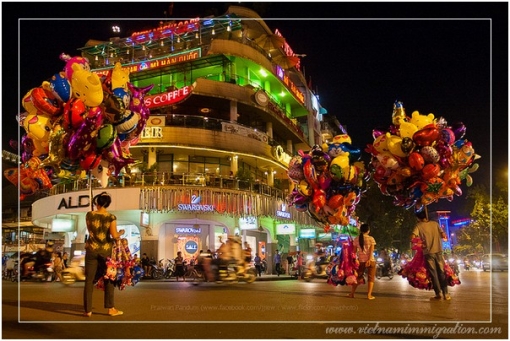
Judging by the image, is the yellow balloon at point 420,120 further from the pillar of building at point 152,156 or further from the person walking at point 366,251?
the pillar of building at point 152,156

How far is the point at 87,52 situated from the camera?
35.2 metres

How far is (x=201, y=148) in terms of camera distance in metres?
27.1

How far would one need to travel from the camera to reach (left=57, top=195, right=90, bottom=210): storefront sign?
79.6 ft

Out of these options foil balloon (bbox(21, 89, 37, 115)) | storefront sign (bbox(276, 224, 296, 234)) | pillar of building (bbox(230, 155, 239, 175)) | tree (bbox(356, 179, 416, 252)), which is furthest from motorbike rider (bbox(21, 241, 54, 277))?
storefront sign (bbox(276, 224, 296, 234))

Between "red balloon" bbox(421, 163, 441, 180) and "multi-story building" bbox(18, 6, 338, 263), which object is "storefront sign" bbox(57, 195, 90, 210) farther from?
"red balloon" bbox(421, 163, 441, 180)

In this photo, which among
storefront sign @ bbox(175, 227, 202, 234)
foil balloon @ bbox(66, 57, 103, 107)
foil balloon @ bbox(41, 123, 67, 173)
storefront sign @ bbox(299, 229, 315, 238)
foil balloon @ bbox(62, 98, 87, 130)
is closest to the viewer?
foil balloon @ bbox(66, 57, 103, 107)

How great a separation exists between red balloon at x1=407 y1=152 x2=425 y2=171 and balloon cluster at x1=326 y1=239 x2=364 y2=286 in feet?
7.85

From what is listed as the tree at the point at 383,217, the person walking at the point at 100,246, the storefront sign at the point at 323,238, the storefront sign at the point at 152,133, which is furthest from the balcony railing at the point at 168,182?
the person walking at the point at 100,246

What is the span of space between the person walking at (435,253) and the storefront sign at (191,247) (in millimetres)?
17843

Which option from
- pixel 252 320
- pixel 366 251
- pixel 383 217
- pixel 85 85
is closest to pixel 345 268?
pixel 366 251

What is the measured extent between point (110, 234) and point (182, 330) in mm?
2199

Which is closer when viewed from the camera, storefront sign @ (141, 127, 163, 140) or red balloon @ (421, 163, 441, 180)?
red balloon @ (421, 163, 441, 180)

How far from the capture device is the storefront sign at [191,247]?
26.0 metres

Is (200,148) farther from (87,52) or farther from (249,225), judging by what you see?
(87,52)
